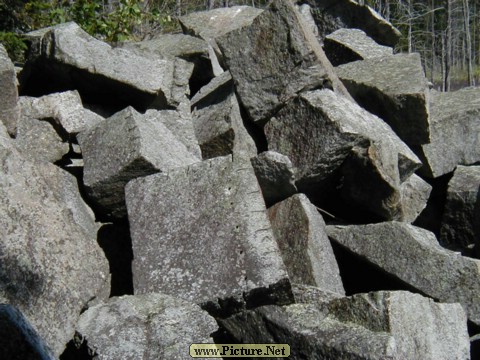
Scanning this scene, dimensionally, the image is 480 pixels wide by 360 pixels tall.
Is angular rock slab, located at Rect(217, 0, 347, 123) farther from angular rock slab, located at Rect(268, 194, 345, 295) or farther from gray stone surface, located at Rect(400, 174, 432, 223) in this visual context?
angular rock slab, located at Rect(268, 194, 345, 295)

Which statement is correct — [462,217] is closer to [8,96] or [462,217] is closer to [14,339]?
[8,96]

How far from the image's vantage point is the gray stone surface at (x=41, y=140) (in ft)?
13.7

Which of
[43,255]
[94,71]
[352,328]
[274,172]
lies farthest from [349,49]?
[43,255]

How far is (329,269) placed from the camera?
154 inches

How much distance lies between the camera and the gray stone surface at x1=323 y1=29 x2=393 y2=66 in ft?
19.0

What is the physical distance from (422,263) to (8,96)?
7.84 feet

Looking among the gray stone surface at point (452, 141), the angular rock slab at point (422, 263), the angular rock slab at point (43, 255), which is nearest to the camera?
the angular rock slab at point (43, 255)

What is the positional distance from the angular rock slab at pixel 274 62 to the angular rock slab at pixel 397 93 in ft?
1.24

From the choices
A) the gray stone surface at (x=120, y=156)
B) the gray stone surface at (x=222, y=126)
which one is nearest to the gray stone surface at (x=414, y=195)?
the gray stone surface at (x=222, y=126)

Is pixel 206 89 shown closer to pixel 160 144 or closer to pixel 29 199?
pixel 160 144

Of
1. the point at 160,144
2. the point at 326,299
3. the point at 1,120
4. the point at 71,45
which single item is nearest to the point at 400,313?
the point at 326,299

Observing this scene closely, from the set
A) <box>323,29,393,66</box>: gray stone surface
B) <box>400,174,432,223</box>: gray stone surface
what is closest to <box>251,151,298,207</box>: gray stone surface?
<box>400,174,432,223</box>: gray stone surface

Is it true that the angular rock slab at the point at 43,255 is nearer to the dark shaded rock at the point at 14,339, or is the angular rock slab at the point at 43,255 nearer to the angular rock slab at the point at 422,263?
the dark shaded rock at the point at 14,339

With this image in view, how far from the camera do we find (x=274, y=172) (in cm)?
404
